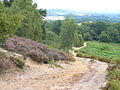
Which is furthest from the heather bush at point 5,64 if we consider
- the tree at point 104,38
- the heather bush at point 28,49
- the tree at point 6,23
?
the tree at point 104,38

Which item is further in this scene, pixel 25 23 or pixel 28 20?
pixel 28 20

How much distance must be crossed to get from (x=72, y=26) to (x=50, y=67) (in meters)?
28.6

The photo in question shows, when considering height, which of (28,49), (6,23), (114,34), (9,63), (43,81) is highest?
(6,23)

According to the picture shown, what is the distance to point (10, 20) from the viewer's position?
15344 mm

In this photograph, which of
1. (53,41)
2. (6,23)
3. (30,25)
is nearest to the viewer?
(6,23)

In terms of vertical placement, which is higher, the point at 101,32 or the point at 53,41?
the point at 53,41

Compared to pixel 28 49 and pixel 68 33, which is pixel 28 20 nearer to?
pixel 28 49

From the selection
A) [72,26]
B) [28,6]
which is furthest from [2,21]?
[72,26]

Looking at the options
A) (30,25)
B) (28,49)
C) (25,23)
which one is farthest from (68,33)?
(28,49)

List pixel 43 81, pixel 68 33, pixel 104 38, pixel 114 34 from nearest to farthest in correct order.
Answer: pixel 43 81
pixel 68 33
pixel 104 38
pixel 114 34

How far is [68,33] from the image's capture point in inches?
1911

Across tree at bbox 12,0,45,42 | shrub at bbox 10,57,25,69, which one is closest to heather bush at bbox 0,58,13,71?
shrub at bbox 10,57,25,69

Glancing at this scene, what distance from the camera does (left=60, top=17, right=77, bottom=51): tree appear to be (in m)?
48.2

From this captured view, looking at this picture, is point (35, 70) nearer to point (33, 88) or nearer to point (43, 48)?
point (33, 88)
